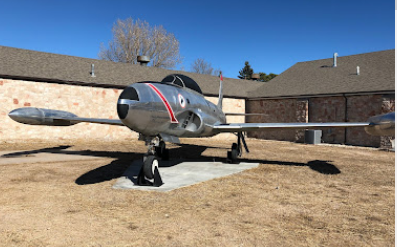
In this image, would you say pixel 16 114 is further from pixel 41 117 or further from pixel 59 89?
pixel 59 89

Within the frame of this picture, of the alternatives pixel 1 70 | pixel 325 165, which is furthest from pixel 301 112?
pixel 1 70

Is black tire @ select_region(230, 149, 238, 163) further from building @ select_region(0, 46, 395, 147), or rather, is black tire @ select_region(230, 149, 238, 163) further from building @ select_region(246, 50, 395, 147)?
building @ select_region(246, 50, 395, 147)

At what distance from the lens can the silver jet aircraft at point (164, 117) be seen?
7176 millimetres

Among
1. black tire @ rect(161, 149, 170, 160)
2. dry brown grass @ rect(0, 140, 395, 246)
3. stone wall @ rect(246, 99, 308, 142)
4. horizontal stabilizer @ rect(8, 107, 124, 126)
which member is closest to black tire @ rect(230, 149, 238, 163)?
dry brown grass @ rect(0, 140, 395, 246)

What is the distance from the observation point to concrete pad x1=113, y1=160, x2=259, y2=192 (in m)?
8.16

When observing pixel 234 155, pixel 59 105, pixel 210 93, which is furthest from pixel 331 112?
pixel 59 105

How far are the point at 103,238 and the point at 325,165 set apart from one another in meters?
10.4

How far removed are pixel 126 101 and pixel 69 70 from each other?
58.3 feet

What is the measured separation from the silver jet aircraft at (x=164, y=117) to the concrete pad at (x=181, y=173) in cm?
46

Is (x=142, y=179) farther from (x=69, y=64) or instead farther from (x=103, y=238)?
(x=69, y=64)

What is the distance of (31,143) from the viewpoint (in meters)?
18.2

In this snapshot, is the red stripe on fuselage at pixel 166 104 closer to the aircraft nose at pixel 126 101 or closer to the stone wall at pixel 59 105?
the aircraft nose at pixel 126 101

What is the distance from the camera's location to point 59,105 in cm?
2011

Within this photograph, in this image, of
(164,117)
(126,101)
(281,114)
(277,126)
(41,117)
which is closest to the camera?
(126,101)
